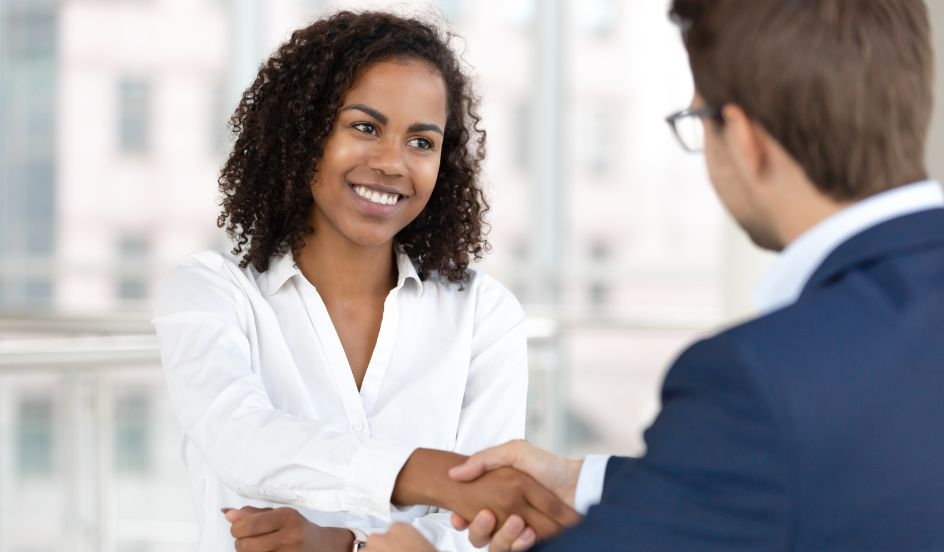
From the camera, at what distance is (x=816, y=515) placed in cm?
97

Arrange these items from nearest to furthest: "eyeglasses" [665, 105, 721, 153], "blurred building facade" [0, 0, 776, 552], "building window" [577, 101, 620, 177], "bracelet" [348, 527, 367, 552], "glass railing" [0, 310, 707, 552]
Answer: "eyeglasses" [665, 105, 721, 153] → "bracelet" [348, 527, 367, 552] → "glass railing" [0, 310, 707, 552] → "blurred building facade" [0, 0, 776, 552] → "building window" [577, 101, 620, 177]

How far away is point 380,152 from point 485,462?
1.78 ft

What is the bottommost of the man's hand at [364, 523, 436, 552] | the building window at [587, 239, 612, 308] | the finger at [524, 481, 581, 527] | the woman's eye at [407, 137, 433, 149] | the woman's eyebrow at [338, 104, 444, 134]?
the building window at [587, 239, 612, 308]

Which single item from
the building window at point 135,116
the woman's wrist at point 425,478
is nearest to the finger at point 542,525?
the woman's wrist at point 425,478

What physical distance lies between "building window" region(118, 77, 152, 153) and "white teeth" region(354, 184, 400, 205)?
8.61 m

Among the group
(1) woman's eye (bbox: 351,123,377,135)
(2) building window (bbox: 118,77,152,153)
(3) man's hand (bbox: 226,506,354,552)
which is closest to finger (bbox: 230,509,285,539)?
(3) man's hand (bbox: 226,506,354,552)

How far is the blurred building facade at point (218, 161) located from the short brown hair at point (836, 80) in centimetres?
356

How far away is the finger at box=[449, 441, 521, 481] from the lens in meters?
1.53

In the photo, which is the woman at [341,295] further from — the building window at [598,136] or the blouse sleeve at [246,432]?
the building window at [598,136]

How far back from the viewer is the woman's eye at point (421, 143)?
6.21 feet

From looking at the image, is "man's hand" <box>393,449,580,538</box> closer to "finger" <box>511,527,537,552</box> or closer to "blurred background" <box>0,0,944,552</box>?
"finger" <box>511,527,537,552</box>

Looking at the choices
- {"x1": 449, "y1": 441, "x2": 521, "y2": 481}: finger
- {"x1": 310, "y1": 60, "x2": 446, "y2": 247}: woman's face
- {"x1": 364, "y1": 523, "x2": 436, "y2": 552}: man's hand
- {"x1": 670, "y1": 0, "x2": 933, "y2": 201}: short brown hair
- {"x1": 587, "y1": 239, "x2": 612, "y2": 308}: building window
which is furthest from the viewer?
{"x1": 587, "y1": 239, "x2": 612, "y2": 308}: building window

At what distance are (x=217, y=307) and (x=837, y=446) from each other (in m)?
1.07

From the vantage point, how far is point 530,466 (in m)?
1.59
